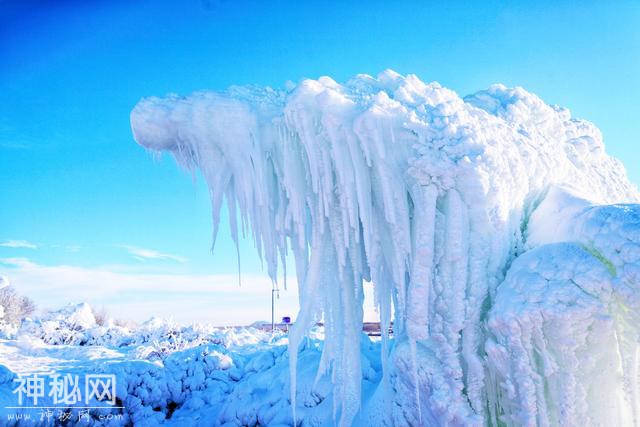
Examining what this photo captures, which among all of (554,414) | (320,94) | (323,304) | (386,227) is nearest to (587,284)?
(554,414)

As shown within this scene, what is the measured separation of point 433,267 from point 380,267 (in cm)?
62

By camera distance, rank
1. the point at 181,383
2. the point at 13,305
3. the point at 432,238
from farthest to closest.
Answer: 1. the point at 13,305
2. the point at 181,383
3. the point at 432,238

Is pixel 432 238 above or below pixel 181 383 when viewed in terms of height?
above

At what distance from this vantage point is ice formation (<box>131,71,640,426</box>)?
11.2 feet

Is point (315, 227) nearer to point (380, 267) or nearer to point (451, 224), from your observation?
point (380, 267)

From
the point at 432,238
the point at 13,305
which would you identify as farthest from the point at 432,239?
the point at 13,305

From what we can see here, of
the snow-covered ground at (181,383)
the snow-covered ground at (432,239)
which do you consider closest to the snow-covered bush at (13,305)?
the snow-covered ground at (181,383)

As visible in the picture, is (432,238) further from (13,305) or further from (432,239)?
(13,305)

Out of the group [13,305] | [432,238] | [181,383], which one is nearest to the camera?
[432,238]

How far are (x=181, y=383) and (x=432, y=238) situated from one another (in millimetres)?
5743

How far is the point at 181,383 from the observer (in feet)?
25.7

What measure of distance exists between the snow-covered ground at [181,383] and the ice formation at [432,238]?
53.0 inches

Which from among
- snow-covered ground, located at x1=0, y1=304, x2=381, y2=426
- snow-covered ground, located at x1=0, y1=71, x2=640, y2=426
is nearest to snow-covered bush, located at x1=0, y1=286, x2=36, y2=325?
snow-covered ground, located at x1=0, y1=304, x2=381, y2=426

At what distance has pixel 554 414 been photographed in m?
3.44
